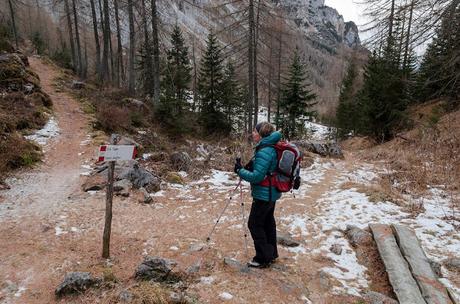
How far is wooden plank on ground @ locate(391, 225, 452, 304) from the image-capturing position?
4.04 meters

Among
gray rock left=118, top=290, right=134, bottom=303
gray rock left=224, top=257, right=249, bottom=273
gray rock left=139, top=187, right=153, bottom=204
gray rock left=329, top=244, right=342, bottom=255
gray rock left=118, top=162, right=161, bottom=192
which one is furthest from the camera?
gray rock left=118, top=162, right=161, bottom=192

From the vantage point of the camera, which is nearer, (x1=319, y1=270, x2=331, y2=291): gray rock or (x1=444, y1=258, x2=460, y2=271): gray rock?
(x1=319, y1=270, x2=331, y2=291): gray rock

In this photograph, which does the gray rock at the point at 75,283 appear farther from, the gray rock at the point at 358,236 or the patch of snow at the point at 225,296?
the gray rock at the point at 358,236

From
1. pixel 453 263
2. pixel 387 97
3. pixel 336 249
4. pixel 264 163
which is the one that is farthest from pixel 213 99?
pixel 453 263

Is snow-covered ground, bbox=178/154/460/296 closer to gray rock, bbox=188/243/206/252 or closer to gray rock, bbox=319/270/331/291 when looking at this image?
gray rock, bbox=319/270/331/291

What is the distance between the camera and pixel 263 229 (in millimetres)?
4645

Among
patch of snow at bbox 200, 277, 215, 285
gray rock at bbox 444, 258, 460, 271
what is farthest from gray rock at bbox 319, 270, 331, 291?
gray rock at bbox 444, 258, 460, 271

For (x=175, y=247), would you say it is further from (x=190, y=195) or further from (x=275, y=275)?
(x=190, y=195)

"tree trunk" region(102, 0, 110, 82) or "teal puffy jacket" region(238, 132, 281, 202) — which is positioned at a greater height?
"tree trunk" region(102, 0, 110, 82)

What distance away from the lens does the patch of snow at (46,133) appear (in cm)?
1097

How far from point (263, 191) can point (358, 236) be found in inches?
101

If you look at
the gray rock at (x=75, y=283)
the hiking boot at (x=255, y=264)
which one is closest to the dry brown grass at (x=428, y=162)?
the hiking boot at (x=255, y=264)

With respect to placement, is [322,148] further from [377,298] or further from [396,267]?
[377,298]

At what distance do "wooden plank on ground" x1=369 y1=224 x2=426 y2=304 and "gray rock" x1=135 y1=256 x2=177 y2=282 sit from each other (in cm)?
299
